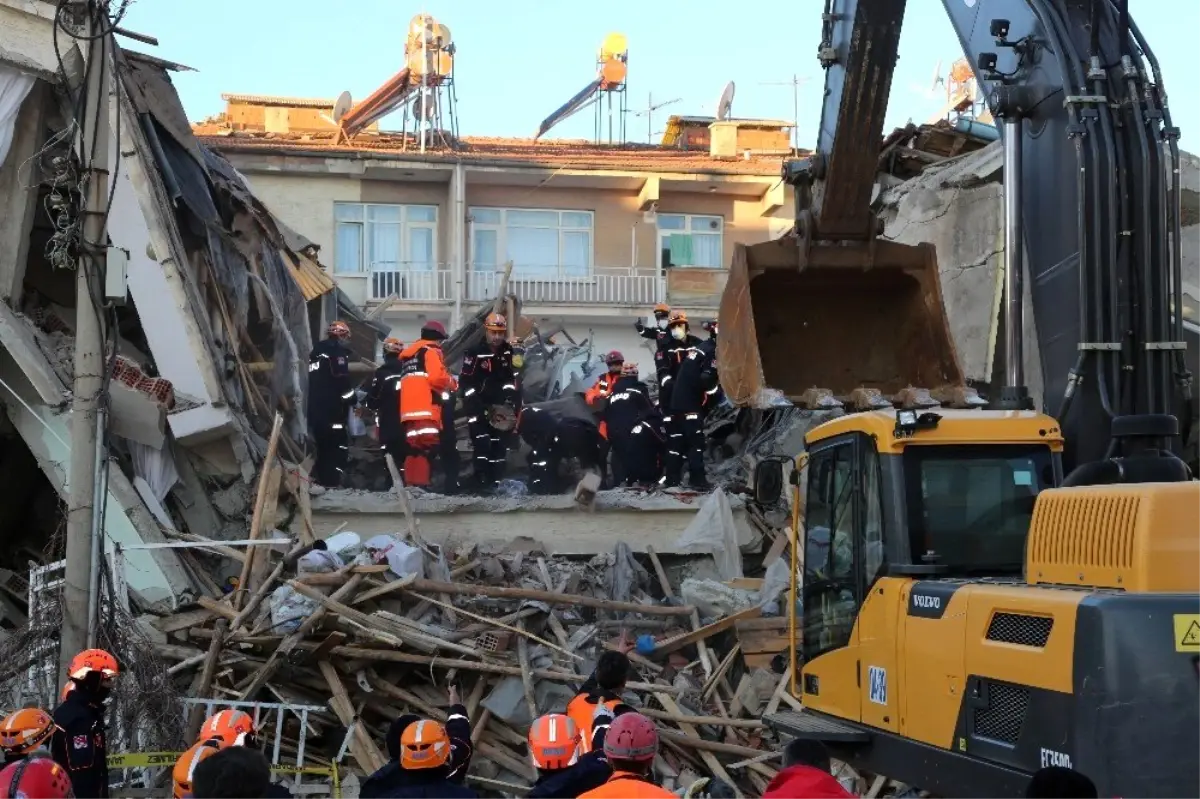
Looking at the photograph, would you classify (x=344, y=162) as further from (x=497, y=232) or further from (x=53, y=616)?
(x=53, y=616)

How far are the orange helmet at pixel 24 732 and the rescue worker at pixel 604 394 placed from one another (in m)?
9.11

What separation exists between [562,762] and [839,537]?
6.81 feet

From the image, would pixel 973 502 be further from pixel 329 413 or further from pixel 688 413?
pixel 329 413

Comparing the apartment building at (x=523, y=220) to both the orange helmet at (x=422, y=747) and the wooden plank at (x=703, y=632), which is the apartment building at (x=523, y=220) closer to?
the wooden plank at (x=703, y=632)

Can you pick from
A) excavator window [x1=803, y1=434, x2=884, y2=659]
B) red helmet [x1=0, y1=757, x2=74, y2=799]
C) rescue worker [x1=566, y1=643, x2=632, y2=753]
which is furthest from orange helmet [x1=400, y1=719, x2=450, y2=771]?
excavator window [x1=803, y1=434, x2=884, y2=659]

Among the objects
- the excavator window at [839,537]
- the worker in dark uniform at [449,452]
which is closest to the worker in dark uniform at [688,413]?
the worker in dark uniform at [449,452]

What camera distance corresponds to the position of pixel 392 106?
115 ft

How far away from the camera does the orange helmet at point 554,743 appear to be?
20.0 ft

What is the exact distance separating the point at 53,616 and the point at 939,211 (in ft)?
35.8

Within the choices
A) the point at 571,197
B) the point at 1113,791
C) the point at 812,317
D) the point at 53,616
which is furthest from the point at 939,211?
the point at 571,197

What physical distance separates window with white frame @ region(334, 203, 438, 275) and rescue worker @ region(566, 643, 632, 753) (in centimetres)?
2588

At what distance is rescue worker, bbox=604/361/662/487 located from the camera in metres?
15.0

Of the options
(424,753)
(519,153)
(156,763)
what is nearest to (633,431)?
(156,763)

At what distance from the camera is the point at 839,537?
7.34 metres
